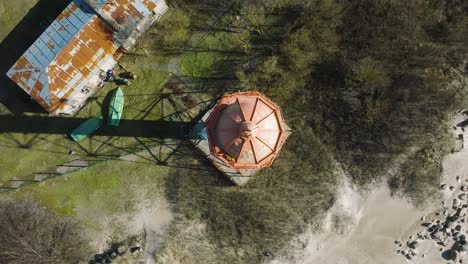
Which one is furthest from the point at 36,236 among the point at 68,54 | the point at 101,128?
the point at 68,54

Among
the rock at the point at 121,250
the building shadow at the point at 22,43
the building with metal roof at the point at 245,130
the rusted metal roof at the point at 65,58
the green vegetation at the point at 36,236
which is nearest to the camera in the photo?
the building with metal roof at the point at 245,130

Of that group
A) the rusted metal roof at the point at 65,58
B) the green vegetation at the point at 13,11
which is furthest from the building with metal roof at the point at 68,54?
the green vegetation at the point at 13,11

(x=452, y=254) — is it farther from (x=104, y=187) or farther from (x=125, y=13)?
(x=125, y=13)

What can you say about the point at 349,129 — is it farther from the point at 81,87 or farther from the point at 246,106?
the point at 81,87

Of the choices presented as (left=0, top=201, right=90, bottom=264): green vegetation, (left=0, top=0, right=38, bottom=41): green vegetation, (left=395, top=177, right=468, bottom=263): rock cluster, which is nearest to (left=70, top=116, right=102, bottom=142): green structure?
(left=0, top=201, right=90, bottom=264): green vegetation

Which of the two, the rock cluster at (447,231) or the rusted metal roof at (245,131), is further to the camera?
the rock cluster at (447,231)

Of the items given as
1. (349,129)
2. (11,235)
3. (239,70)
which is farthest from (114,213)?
(349,129)

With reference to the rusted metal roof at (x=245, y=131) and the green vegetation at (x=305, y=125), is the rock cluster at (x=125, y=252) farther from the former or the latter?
the rusted metal roof at (x=245, y=131)

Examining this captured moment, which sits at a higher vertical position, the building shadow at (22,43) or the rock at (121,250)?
the building shadow at (22,43)

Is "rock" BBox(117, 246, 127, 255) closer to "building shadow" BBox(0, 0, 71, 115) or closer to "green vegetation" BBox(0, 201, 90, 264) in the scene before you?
"green vegetation" BBox(0, 201, 90, 264)
